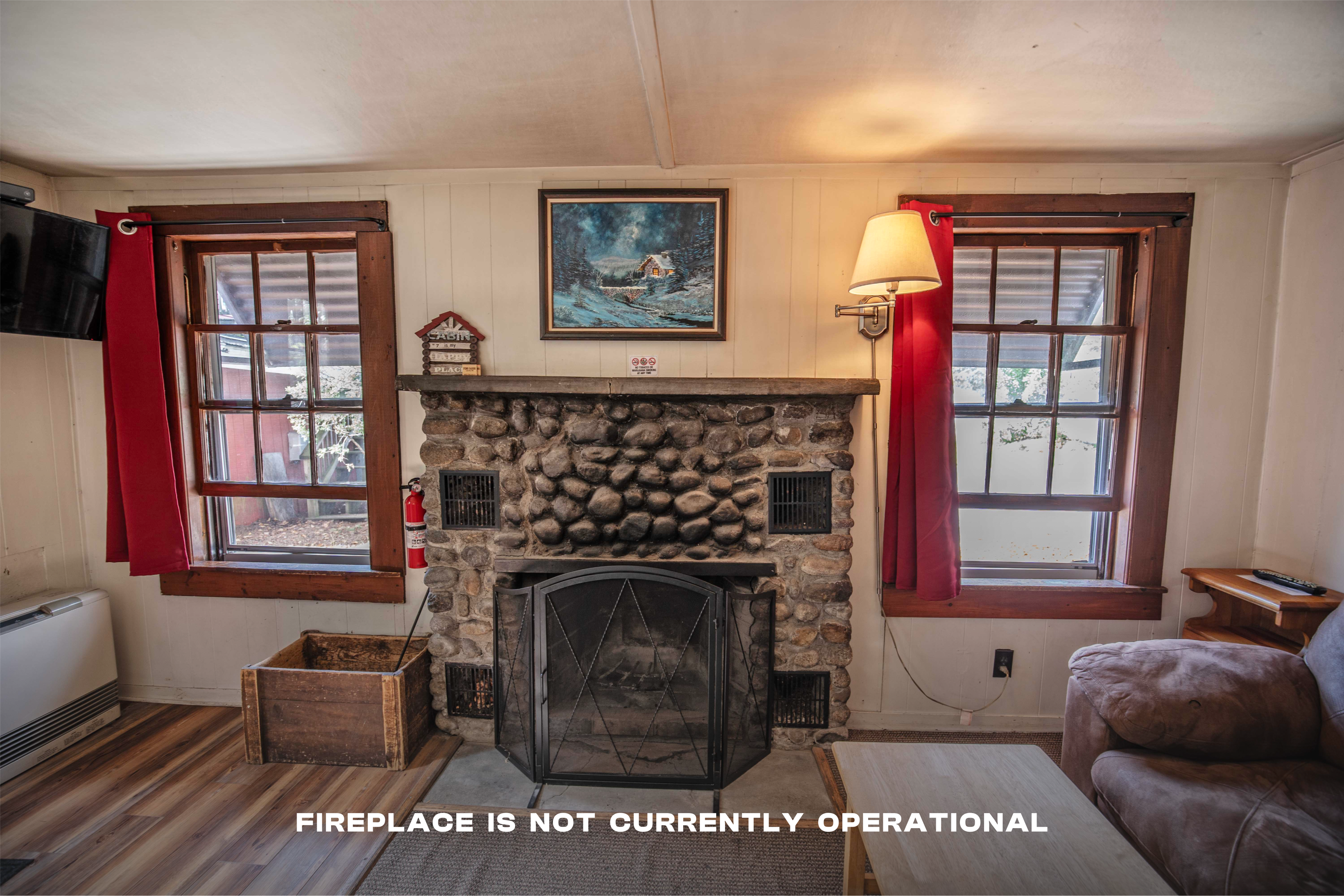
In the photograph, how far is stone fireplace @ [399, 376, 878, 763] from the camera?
1.89 metres

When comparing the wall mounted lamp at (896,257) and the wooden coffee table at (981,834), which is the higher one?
the wall mounted lamp at (896,257)

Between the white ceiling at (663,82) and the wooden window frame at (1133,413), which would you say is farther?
the wooden window frame at (1133,413)

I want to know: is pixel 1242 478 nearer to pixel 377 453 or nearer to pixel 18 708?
pixel 377 453

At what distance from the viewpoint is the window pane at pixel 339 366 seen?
2.20 meters

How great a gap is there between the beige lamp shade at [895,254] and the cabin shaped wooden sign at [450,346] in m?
1.47

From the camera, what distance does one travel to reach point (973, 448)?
2.14 m

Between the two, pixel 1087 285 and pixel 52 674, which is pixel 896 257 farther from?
pixel 52 674

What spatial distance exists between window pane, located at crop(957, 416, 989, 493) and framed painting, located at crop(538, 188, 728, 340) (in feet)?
3.62

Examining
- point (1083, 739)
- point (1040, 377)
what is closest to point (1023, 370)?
point (1040, 377)

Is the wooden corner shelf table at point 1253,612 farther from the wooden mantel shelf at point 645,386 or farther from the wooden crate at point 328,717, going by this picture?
the wooden crate at point 328,717

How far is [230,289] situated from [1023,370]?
3449mm

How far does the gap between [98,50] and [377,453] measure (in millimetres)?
1375

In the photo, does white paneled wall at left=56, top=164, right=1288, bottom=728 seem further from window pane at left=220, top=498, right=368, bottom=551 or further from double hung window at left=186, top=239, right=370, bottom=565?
window pane at left=220, top=498, right=368, bottom=551

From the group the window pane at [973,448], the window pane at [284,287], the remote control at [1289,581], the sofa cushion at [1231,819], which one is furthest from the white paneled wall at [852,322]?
the sofa cushion at [1231,819]
